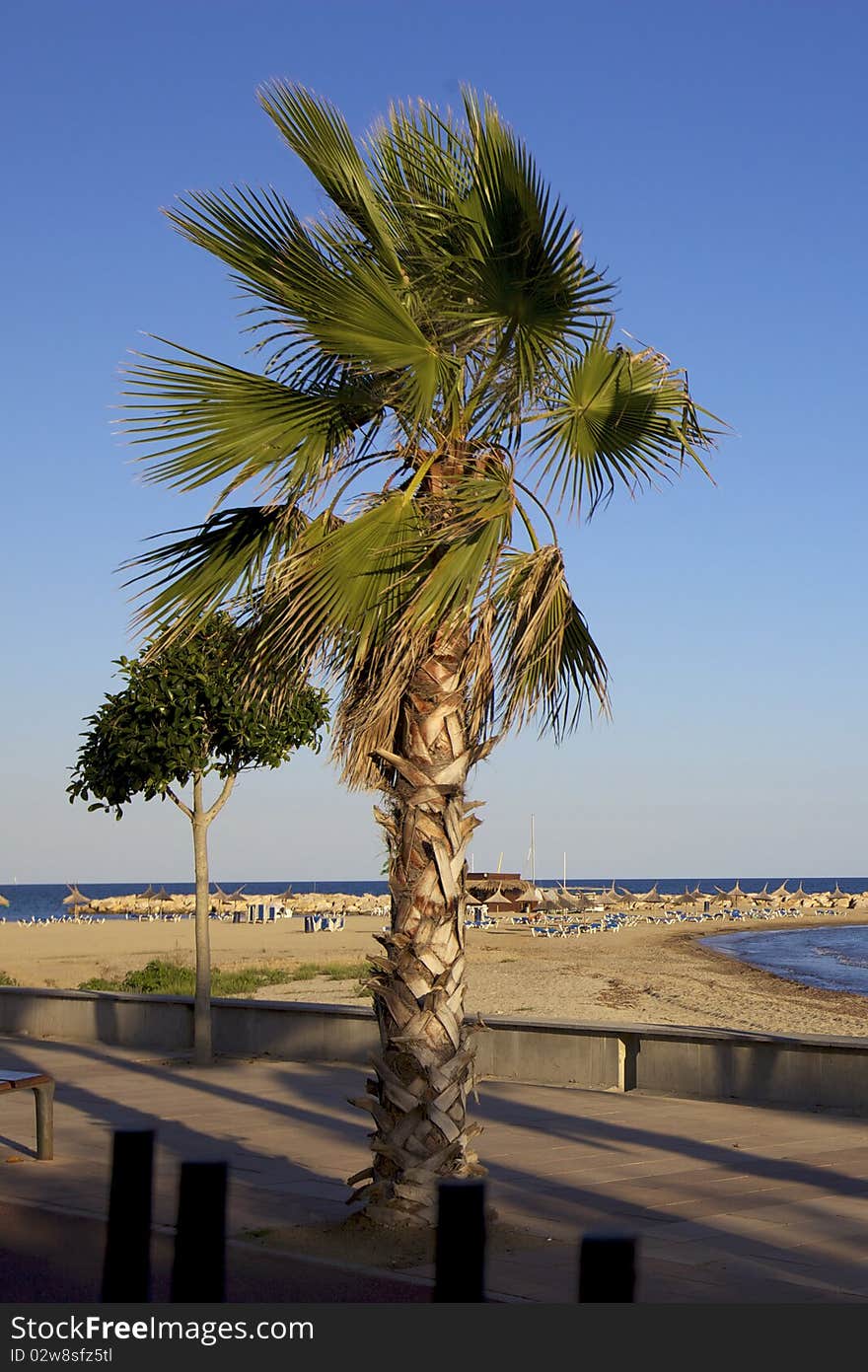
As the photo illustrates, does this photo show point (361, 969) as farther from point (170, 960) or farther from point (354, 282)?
point (354, 282)

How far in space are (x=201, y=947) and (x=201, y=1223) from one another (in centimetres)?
1031

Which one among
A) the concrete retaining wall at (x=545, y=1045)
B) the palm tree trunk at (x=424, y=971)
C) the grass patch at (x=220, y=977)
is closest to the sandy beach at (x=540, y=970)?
the grass patch at (x=220, y=977)

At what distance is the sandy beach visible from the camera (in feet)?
76.3

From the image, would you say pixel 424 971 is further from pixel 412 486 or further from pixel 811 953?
pixel 811 953

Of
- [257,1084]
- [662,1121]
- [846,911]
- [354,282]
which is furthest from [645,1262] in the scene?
[846,911]

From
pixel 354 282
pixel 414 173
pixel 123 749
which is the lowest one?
pixel 123 749

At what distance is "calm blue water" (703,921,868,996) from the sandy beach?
3.98 ft

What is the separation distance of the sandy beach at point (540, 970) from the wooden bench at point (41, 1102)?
623 centimetres

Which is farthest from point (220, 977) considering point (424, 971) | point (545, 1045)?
point (424, 971)

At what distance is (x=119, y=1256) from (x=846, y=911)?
99.0 metres

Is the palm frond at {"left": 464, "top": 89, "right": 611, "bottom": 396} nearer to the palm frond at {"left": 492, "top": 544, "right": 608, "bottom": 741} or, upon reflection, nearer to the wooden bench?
the palm frond at {"left": 492, "top": 544, "right": 608, "bottom": 741}

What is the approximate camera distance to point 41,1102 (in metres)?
9.20

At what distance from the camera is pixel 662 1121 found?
34.7ft

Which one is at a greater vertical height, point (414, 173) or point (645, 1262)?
point (414, 173)
